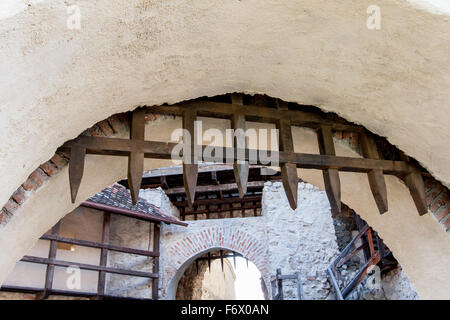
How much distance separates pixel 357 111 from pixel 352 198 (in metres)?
0.88

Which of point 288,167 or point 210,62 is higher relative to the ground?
point 210,62

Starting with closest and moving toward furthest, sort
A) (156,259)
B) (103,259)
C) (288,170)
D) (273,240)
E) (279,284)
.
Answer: (288,170) → (103,259) → (279,284) → (156,259) → (273,240)

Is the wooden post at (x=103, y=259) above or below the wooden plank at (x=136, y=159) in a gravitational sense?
above

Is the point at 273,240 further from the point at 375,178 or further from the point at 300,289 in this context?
the point at 375,178

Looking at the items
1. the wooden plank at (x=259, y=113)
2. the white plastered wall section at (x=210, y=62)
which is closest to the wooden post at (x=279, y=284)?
the wooden plank at (x=259, y=113)

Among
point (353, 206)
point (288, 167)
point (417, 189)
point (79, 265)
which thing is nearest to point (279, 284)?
point (79, 265)

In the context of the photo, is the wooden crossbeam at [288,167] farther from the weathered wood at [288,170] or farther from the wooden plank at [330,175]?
the wooden plank at [330,175]

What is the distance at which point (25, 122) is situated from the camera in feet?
5.44

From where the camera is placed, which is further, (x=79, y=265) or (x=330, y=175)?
(x=79, y=265)

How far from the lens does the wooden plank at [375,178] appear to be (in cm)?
248

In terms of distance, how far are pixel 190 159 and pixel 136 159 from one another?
0.28m

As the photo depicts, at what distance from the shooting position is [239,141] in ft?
7.91

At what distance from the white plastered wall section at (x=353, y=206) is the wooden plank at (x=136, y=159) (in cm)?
17

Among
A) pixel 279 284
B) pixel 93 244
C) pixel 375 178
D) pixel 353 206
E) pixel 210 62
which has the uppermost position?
pixel 93 244
